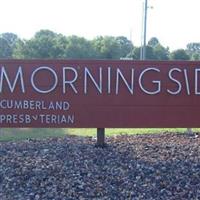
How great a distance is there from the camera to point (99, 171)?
8.30m

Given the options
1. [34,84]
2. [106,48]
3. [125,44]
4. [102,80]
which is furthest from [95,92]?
[125,44]

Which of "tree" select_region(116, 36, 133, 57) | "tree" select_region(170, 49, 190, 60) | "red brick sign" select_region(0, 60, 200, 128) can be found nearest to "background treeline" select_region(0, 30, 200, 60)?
"tree" select_region(170, 49, 190, 60)

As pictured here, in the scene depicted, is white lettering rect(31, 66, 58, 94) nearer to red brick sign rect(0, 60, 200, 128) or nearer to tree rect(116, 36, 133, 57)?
red brick sign rect(0, 60, 200, 128)

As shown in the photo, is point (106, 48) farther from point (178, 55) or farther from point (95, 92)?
point (95, 92)

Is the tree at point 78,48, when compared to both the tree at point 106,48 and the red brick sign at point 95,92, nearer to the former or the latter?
the tree at point 106,48

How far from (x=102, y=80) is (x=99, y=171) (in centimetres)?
189

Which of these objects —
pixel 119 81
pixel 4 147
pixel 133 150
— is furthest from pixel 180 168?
pixel 4 147

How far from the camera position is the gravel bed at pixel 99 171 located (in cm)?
760

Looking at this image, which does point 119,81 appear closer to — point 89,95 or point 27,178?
point 89,95

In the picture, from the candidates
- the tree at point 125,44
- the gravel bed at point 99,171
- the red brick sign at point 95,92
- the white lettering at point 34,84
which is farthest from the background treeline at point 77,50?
the gravel bed at point 99,171

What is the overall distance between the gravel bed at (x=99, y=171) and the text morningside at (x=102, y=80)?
91 centimetres

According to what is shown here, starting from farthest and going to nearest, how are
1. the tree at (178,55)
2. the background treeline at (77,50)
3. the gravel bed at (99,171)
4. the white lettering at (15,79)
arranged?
the tree at (178,55) → the background treeline at (77,50) → the white lettering at (15,79) → the gravel bed at (99,171)

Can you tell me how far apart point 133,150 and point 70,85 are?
4.65ft

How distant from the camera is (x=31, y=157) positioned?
9000 mm
